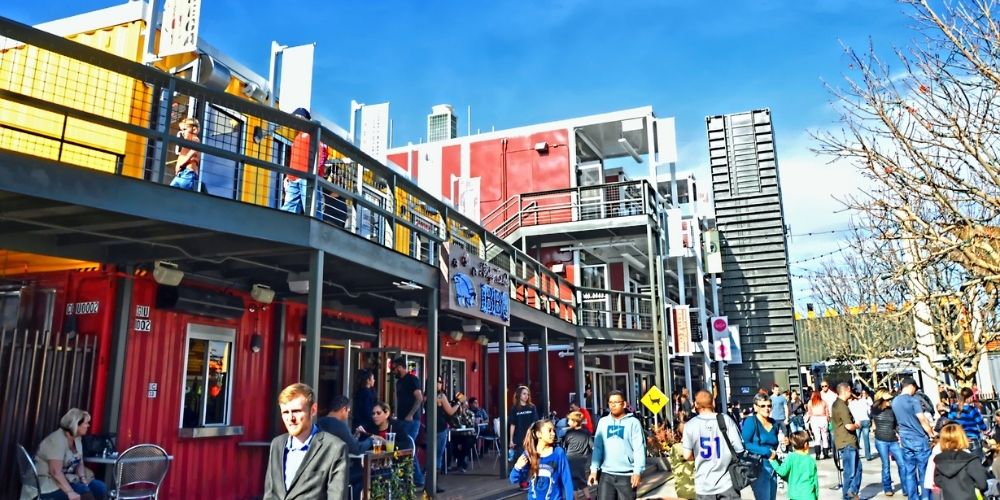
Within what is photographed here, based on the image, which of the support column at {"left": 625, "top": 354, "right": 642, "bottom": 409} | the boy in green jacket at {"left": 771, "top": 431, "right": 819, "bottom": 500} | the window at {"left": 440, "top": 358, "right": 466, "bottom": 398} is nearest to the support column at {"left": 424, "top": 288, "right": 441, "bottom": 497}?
the boy in green jacket at {"left": 771, "top": 431, "right": 819, "bottom": 500}

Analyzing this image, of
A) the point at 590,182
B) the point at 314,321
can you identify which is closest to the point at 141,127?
the point at 314,321

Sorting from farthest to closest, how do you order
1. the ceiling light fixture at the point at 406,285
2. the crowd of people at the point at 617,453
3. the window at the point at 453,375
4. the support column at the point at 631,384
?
the support column at the point at 631,384, the window at the point at 453,375, the ceiling light fixture at the point at 406,285, the crowd of people at the point at 617,453

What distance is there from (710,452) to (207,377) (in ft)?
21.1

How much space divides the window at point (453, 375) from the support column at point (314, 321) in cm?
890

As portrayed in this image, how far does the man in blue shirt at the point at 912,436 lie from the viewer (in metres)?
9.62

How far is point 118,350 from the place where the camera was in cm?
801

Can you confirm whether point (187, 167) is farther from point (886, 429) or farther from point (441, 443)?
point (886, 429)

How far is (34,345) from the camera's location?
291 inches

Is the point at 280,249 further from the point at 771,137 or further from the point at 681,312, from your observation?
the point at 771,137

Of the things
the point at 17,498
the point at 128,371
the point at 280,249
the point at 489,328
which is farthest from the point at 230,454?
the point at 489,328

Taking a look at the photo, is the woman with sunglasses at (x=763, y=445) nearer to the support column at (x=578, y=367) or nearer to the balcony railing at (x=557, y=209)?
the support column at (x=578, y=367)

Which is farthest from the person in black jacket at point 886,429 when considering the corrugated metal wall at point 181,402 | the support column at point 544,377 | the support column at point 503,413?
the corrugated metal wall at point 181,402

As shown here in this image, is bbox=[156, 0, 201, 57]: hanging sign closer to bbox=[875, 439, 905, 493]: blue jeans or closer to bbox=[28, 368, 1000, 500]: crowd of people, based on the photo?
bbox=[28, 368, 1000, 500]: crowd of people

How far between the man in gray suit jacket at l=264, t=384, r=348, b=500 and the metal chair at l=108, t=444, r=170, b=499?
4229 mm
